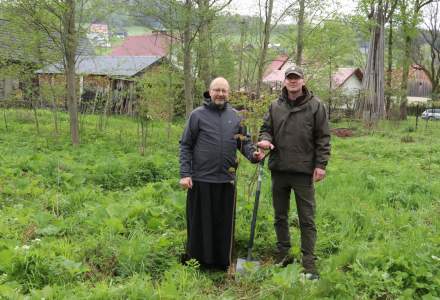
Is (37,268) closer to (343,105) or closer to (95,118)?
(95,118)

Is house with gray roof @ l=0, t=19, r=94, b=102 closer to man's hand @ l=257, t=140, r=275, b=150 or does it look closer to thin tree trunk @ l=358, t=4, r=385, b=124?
man's hand @ l=257, t=140, r=275, b=150

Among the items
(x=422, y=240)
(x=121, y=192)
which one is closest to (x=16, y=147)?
(x=121, y=192)

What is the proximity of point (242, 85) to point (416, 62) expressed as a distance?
842 inches

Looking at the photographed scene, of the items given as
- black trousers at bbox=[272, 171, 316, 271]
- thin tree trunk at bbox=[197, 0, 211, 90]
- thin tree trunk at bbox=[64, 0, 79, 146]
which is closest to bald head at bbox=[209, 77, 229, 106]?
black trousers at bbox=[272, 171, 316, 271]

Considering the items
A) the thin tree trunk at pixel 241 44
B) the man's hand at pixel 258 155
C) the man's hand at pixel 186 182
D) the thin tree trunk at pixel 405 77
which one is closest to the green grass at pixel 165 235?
the man's hand at pixel 186 182

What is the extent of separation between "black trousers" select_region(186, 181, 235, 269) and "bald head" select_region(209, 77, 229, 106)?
0.80 metres

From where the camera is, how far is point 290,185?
13.8 feet

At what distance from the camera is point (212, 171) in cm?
423

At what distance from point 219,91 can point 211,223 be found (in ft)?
4.21

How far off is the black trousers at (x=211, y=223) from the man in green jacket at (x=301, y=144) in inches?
21.6

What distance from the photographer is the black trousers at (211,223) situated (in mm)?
4297

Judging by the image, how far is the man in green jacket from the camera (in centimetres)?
402

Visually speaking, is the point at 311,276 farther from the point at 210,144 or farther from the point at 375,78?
the point at 375,78

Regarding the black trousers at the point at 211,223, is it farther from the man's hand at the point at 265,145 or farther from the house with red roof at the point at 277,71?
the house with red roof at the point at 277,71
